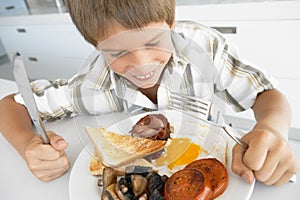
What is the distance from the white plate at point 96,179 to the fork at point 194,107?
0.02 meters

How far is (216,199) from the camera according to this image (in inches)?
15.9

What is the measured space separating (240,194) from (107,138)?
0.26m

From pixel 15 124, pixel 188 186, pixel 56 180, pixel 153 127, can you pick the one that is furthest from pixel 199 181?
pixel 15 124

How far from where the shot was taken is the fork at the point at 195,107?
53 centimetres

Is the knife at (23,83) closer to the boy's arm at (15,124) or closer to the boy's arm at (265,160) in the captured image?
the boy's arm at (15,124)

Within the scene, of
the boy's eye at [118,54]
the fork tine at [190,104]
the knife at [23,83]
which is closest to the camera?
the knife at [23,83]

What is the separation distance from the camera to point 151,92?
0.69 m

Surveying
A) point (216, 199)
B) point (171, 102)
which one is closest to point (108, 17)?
point (171, 102)

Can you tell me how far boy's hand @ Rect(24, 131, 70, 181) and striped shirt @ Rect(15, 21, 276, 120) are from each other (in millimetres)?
145

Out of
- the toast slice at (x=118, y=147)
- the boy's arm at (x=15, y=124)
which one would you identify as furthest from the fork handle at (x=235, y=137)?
the boy's arm at (x=15, y=124)

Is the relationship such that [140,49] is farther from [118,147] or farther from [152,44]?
[118,147]

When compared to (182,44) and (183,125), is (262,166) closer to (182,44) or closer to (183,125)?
(183,125)

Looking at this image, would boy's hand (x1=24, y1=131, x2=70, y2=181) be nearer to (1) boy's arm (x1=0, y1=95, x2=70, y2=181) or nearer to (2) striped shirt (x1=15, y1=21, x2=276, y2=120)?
(1) boy's arm (x1=0, y1=95, x2=70, y2=181)

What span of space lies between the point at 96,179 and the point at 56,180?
0.09m
